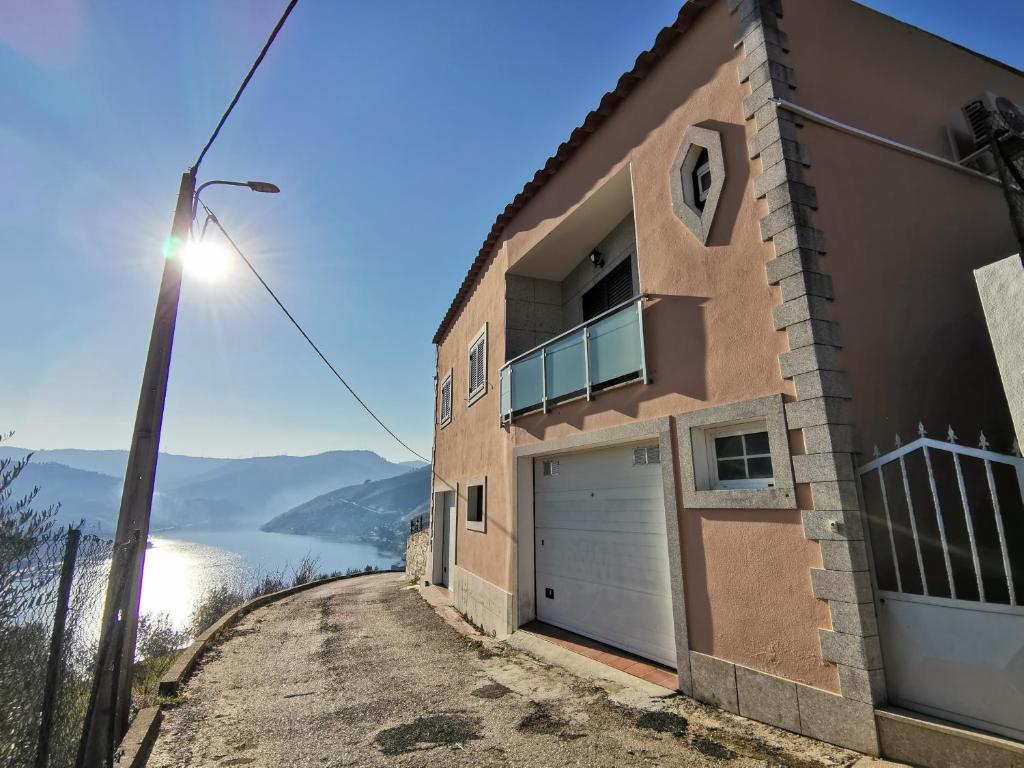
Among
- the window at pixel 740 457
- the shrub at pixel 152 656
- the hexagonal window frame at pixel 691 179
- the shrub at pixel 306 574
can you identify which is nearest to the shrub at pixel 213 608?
the shrub at pixel 152 656

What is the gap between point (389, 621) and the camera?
10492 mm

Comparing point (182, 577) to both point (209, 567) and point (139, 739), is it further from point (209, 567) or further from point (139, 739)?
point (139, 739)

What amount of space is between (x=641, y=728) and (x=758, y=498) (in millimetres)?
2328

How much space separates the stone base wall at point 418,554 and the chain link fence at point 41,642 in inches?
536

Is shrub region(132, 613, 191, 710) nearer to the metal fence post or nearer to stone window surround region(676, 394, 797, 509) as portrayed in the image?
the metal fence post

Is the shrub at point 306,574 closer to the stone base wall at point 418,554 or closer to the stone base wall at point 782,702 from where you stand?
the stone base wall at point 418,554

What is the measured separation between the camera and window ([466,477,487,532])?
34.0ft

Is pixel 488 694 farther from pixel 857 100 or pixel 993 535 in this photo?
pixel 857 100

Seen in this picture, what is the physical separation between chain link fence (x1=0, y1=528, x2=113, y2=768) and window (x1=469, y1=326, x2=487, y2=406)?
7.91 metres

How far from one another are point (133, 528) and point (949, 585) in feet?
24.3

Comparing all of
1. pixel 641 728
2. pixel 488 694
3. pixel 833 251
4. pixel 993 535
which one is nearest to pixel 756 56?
pixel 833 251

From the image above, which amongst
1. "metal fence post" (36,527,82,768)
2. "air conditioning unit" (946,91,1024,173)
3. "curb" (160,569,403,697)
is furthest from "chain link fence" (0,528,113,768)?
"air conditioning unit" (946,91,1024,173)

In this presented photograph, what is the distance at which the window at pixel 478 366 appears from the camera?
36.3 feet

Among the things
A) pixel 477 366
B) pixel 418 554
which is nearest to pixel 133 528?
pixel 477 366
